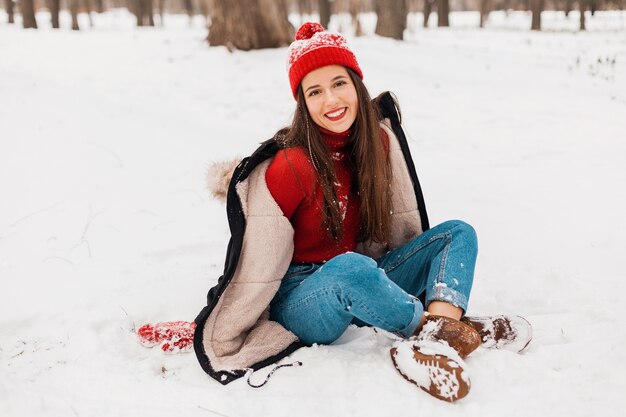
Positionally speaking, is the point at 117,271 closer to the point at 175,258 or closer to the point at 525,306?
the point at 175,258

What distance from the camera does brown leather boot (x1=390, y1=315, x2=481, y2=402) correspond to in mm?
1879

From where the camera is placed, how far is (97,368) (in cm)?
219

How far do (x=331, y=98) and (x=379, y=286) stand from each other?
0.82 m

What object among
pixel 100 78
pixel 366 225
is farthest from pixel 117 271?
pixel 100 78

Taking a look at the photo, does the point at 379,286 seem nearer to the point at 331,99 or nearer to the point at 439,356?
the point at 439,356

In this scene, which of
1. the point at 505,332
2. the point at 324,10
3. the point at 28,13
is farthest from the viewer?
Result: the point at 324,10

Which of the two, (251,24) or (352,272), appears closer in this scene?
(352,272)

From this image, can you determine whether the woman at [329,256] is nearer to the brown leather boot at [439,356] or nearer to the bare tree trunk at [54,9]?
the brown leather boot at [439,356]

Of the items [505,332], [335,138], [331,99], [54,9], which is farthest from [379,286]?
[54,9]

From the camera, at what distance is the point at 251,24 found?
7.44 metres

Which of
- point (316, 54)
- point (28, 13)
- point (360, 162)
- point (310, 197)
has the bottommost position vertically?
point (310, 197)

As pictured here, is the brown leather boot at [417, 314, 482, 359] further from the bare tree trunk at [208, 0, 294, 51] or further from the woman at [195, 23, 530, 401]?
the bare tree trunk at [208, 0, 294, 51]

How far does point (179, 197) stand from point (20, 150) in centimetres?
150

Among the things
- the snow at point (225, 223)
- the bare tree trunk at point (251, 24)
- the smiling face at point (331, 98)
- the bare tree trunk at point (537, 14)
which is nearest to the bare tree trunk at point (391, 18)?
the snow at point (225, 223)
